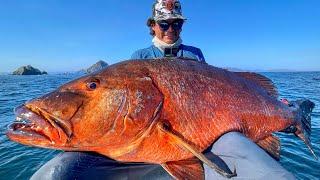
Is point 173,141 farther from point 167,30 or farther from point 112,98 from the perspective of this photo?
point 167,30

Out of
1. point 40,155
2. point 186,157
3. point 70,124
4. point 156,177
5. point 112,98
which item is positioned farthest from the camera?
point 40,155

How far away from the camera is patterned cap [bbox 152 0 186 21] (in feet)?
17.8

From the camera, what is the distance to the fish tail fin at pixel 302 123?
158 inches

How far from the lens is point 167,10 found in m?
5.47

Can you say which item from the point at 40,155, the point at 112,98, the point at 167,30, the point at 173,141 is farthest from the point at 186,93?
the point at 40,155

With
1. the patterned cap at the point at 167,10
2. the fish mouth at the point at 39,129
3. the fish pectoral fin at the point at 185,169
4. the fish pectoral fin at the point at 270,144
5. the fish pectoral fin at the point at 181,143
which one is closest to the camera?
the fish mouth at the point at 39,129

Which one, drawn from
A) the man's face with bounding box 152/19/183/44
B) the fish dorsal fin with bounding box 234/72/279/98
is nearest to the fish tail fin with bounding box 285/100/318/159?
the fish dorsal fin with bounding box 234/72/279/98

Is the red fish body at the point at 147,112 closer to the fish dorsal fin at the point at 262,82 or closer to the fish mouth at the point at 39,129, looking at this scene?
the fish mouth at the point at 39,129

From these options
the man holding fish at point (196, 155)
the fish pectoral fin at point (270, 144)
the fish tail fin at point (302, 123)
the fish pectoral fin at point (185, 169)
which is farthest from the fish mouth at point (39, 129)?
the fish tail fin at point (302, 123)

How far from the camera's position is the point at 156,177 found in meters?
3.74

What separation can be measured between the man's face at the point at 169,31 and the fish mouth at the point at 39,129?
3478mm

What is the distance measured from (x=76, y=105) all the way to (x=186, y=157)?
1182 millimetres

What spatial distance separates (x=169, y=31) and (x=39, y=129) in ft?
11.8

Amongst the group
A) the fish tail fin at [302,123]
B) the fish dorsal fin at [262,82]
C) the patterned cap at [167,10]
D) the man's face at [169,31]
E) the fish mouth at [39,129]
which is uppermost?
the patterned cap at [167,10]
